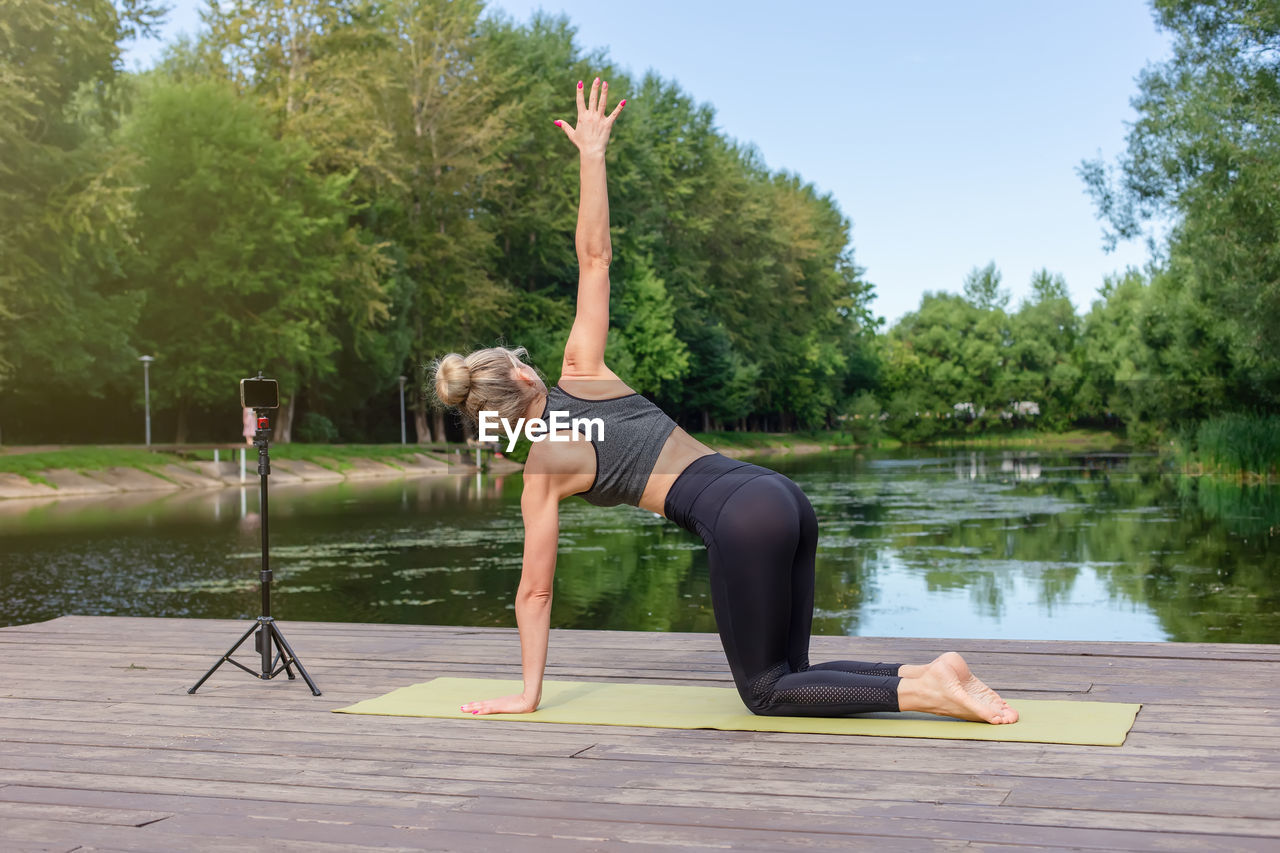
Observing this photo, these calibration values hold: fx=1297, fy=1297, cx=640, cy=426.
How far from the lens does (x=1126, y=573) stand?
1288 centimetres

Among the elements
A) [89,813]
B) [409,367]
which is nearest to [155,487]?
[409,367]

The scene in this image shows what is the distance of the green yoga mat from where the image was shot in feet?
12.6

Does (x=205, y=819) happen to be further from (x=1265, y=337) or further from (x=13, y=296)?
(x=13, y=296)

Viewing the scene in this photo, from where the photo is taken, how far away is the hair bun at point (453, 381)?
3893 millimetres

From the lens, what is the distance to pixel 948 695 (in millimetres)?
3893

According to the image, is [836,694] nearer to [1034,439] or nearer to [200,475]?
[200,475]

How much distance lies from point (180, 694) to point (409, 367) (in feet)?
131

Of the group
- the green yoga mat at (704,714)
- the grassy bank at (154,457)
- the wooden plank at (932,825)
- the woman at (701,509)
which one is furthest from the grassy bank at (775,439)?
the wooden plank at (932,825)

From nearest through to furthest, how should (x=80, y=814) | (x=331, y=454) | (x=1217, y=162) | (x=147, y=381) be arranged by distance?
(x=80, y=814), (x=1217, y=162), (x=147, y=381), (x=331, y=454)

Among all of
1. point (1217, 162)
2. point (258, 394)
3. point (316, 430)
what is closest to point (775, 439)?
point (316, 430)

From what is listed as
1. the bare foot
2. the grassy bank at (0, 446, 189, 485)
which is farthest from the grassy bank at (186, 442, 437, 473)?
the bare foot

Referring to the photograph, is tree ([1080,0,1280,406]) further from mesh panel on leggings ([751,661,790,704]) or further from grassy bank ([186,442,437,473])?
grassy bank ([186,442,437,473])

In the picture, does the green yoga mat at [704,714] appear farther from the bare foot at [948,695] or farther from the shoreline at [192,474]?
the shoreline at [192,474]

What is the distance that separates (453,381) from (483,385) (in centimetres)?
9
